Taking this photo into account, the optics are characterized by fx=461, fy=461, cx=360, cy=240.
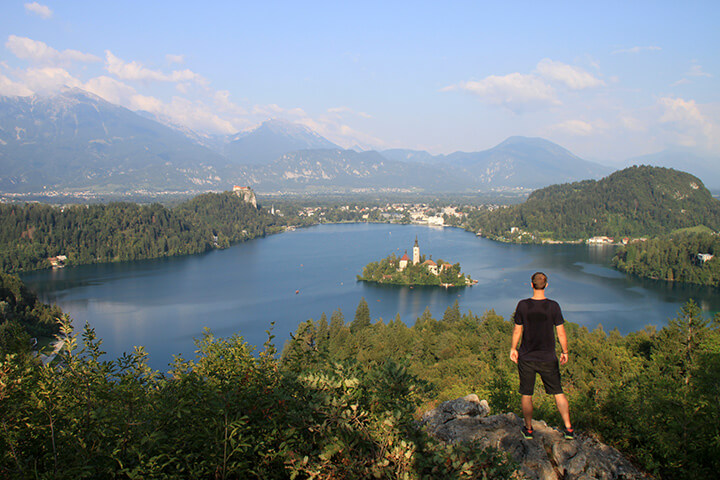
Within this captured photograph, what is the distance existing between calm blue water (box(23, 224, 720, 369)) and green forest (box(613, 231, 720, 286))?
1.98m

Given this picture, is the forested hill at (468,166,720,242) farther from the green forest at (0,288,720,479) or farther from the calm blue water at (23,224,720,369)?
the green forest at (0,288,720,479)

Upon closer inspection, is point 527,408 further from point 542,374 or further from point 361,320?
point 361,320

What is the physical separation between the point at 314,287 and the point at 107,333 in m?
13.9

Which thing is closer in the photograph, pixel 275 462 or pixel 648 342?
pixel 275 462

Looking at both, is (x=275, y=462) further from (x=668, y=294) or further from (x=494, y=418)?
(x=668, y=294)

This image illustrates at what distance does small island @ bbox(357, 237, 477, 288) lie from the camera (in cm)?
3469

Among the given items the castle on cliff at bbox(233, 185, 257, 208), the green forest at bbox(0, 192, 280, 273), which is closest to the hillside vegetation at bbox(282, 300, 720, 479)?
the green forest at bbox(0, 192, 280, 273)

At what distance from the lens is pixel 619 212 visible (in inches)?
2677

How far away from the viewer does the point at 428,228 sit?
254ft

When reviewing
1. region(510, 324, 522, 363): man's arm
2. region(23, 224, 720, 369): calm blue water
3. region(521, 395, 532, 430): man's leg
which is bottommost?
region(23, 224, 720, 369): calm blue water

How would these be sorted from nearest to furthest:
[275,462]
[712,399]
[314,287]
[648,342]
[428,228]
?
1. [275,462]
2. [712,399]
3. [648,342]
4. [314,287]
5. [428,228]

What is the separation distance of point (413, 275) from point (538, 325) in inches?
1311

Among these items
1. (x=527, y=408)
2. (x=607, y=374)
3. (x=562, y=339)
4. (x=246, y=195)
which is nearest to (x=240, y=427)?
(x=527, y=408)

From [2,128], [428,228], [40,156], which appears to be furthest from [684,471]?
[2,128]
